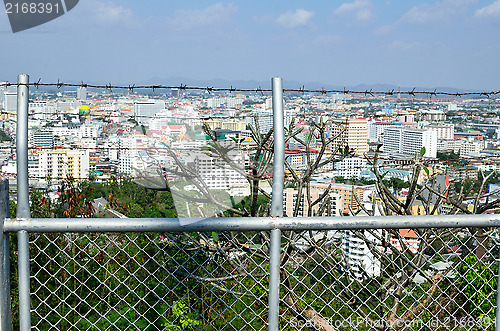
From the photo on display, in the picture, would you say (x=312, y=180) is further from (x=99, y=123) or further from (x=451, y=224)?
(x=451, y=224)

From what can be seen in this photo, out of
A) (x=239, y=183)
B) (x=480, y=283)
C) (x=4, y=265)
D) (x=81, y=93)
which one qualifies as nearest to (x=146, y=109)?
(x=81, y=93)

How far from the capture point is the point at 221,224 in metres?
2.00

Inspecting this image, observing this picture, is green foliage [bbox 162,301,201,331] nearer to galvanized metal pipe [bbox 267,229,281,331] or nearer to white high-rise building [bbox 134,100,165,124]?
galvanized metal pipe [bbox 267,229,281,331]

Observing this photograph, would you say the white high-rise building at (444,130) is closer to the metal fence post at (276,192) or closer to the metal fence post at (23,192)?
the metal fence post at (276,192)

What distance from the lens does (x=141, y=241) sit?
4344 mm

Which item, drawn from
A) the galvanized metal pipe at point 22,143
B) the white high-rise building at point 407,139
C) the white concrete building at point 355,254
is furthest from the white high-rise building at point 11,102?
the white high-rise building at point 407,139

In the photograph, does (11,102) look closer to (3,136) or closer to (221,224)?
(3,136)

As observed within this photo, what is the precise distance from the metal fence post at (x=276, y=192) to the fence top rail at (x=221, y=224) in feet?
0.19

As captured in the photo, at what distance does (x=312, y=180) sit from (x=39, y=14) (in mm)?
3299

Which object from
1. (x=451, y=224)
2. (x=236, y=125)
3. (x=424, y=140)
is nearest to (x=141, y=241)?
(x=236, y=125)

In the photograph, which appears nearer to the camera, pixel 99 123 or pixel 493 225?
pixel 493 225

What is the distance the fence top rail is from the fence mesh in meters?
0.17

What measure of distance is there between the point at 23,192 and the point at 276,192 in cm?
96

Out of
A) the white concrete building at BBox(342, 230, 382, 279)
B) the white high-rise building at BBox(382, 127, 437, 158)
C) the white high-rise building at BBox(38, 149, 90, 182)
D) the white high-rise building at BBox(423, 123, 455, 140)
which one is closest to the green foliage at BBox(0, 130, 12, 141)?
the white high-rise building at BBox(38, 149, 90, 182)
